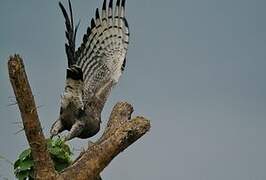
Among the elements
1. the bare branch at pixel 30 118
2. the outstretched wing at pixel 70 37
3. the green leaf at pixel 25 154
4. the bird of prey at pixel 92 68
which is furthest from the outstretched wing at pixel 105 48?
the bare branch at pixel 30 118

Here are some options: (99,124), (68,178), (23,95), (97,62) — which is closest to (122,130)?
(68,178)

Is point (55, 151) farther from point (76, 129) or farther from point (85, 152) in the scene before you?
point (76, 129)

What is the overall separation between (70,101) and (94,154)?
134 centimetres

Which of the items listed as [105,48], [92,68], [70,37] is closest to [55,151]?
[70,37]

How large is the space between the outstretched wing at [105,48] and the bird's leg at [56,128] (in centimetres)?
98

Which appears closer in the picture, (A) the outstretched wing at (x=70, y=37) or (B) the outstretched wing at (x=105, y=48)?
(A) the outstretched wing at (x=70, y=37)

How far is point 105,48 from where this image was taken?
301 inches

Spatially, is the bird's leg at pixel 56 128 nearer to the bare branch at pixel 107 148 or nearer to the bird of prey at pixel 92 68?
the bird of prey at pixel 92 68

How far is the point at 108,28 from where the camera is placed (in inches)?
309

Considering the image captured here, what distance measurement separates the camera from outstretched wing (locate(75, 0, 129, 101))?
7.24 metres

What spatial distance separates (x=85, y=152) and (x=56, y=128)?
134 centimetres

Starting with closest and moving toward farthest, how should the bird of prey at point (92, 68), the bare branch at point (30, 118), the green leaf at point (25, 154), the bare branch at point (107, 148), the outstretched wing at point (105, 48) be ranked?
1. the bare branch at point (30, 118)
2. the bare branch at point (107, 148)
3. the green leaf at point (25, 154)
4. the bird of prey at point (92, 68)
5. the outstretched wing at point (105, 48)

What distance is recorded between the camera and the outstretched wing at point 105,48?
7.24 meters

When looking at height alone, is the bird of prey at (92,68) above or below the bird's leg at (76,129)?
above
